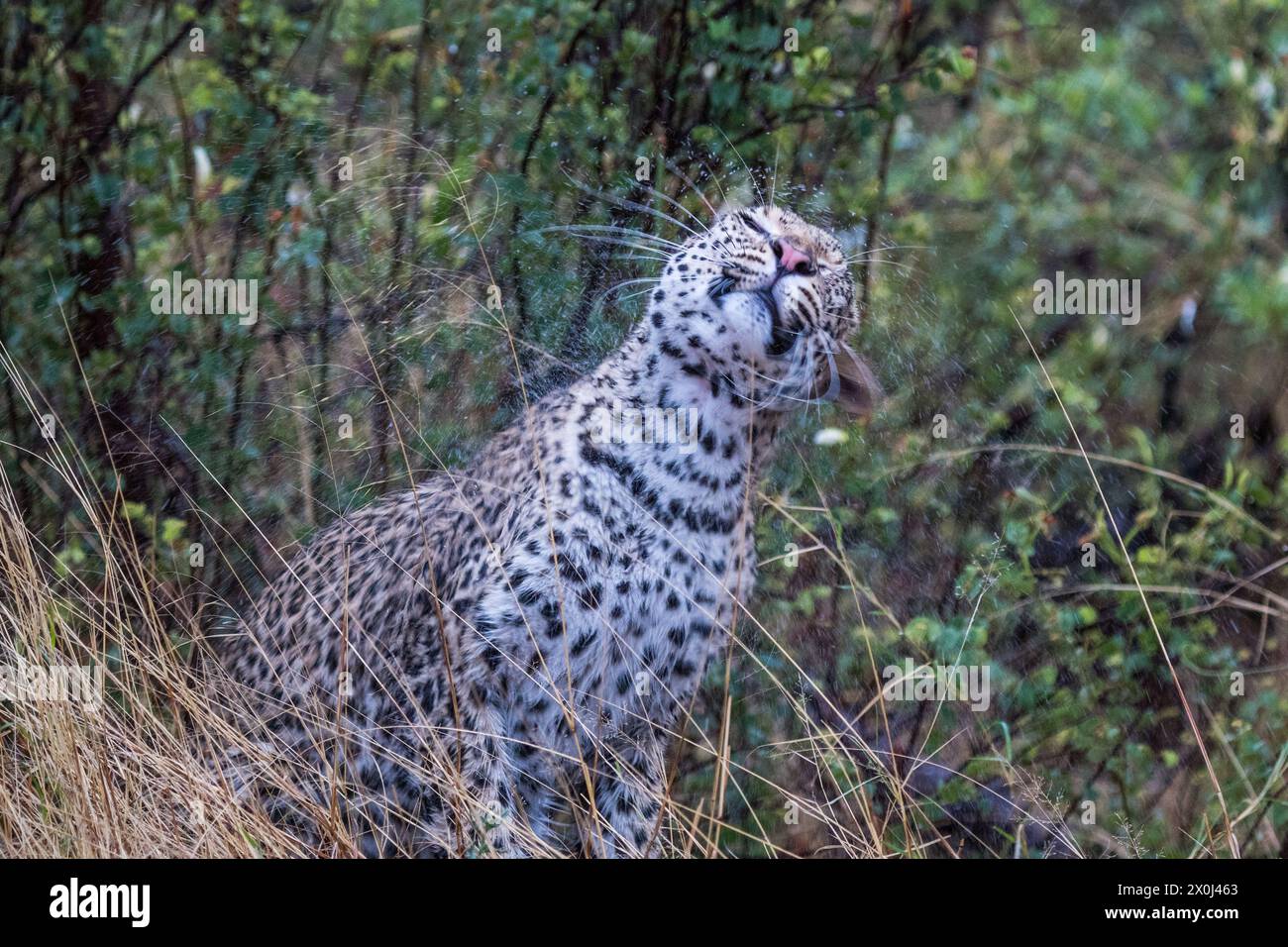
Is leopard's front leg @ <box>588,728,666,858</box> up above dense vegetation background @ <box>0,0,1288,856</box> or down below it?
below

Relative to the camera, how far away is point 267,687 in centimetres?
427

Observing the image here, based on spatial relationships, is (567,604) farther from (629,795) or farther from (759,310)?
(759,310)

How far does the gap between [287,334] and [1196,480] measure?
2.77 metres

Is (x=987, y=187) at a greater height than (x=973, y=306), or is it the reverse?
(x=987, y=187)

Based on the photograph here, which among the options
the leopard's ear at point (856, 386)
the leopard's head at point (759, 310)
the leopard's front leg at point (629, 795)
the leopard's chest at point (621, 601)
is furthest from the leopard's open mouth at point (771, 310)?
the leopard's front leg at point (629, 795)

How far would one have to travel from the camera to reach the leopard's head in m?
4.07

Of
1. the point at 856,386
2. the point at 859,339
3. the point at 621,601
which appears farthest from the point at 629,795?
the point at 859,339

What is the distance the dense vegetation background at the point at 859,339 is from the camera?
14.5ft

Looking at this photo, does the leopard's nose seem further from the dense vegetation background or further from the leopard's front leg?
the leopard's front leg

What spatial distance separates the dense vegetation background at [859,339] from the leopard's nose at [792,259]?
0.36 m

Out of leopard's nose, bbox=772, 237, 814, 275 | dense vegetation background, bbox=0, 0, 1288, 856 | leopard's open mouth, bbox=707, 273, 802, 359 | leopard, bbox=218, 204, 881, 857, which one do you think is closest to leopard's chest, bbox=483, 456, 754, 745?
leopard, bbox=218, 204, 881, 857

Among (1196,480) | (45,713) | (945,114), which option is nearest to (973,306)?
(945,114)

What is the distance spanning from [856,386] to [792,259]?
1.52 ft
